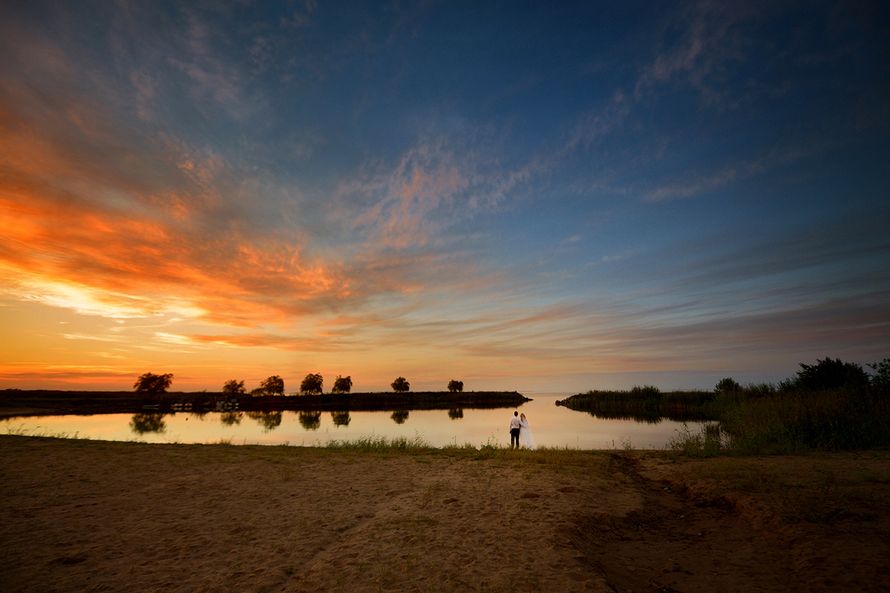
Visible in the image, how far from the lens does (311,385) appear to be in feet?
368

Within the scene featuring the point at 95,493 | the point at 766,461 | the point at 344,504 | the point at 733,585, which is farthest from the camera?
the point at 766,461

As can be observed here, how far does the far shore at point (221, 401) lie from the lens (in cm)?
7012

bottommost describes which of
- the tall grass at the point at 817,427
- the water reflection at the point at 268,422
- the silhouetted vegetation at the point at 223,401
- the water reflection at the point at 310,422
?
the water reflection at the point at 268,422

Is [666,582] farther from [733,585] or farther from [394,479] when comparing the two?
[394,479]

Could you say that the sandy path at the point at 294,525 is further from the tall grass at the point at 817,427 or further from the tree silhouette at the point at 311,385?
the tree silhouette at the point at 311,385

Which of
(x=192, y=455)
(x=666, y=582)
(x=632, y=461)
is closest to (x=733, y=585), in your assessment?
(x=666, y=582)

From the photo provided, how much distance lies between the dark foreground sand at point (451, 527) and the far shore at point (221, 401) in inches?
2480

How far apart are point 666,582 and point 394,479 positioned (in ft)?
28.5

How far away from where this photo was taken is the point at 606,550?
24.3 feet

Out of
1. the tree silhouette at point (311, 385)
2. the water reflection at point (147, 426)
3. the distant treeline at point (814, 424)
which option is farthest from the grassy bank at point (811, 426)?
the tree silhouette at point (311, 385)

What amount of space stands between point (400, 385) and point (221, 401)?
48.4 meters

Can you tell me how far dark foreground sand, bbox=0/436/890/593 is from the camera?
20.1 feet

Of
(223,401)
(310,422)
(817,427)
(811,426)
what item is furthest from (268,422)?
(817,427)

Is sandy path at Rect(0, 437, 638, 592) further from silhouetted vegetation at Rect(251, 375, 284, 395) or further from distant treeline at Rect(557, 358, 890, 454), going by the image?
silhouetted vegetation at Rect(251, 375, 284, 395)
